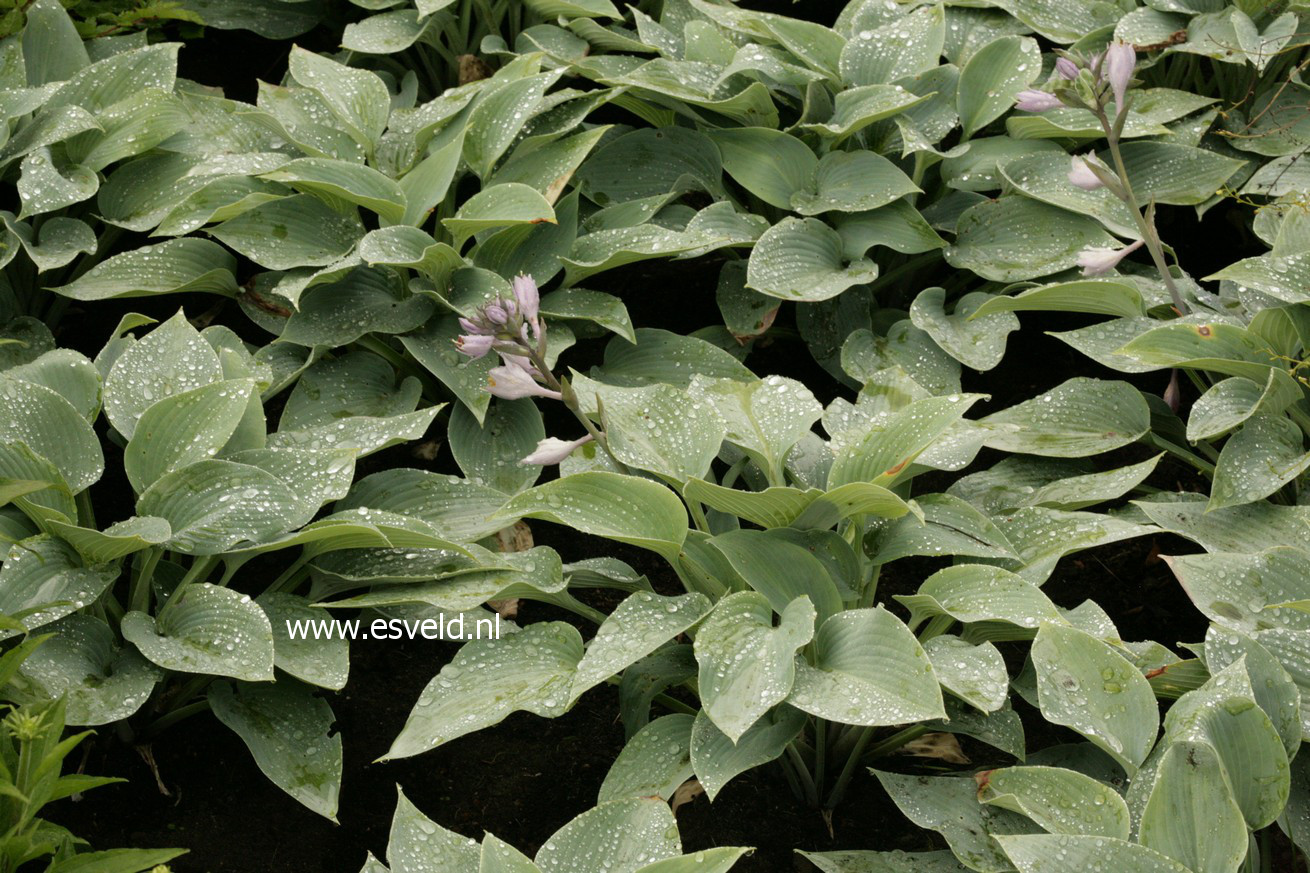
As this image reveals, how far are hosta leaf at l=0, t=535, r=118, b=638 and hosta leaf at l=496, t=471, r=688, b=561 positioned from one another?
72 centimetres

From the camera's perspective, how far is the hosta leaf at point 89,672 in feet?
6.83

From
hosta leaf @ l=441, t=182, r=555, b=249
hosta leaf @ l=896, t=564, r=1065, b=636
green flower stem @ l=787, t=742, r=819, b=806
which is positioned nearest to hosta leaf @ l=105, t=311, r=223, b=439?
hosta leaf @ l=441, t=182, r=555, b=249

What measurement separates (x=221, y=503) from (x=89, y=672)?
0.36 m

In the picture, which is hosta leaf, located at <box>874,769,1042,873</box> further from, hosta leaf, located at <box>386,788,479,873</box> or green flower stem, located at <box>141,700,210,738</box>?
green flower stem, located at <box>141,700,210,738</box>

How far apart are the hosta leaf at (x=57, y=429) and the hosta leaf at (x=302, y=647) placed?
0.41 m

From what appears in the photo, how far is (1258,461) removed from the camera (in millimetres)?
2602

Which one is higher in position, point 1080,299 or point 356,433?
point 1080,299

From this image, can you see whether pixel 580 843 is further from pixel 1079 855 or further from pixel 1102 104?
pixel 1102 104

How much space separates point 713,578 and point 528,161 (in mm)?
1470

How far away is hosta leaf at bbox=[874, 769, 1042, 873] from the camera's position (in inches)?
79.1

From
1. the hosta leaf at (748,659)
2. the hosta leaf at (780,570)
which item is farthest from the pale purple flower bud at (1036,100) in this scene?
the hosta leaf at (748,659)

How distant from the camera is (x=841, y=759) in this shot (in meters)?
2.44

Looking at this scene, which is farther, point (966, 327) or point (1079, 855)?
point (966, 327)

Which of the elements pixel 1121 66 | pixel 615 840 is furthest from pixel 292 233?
pixel 1121 66
